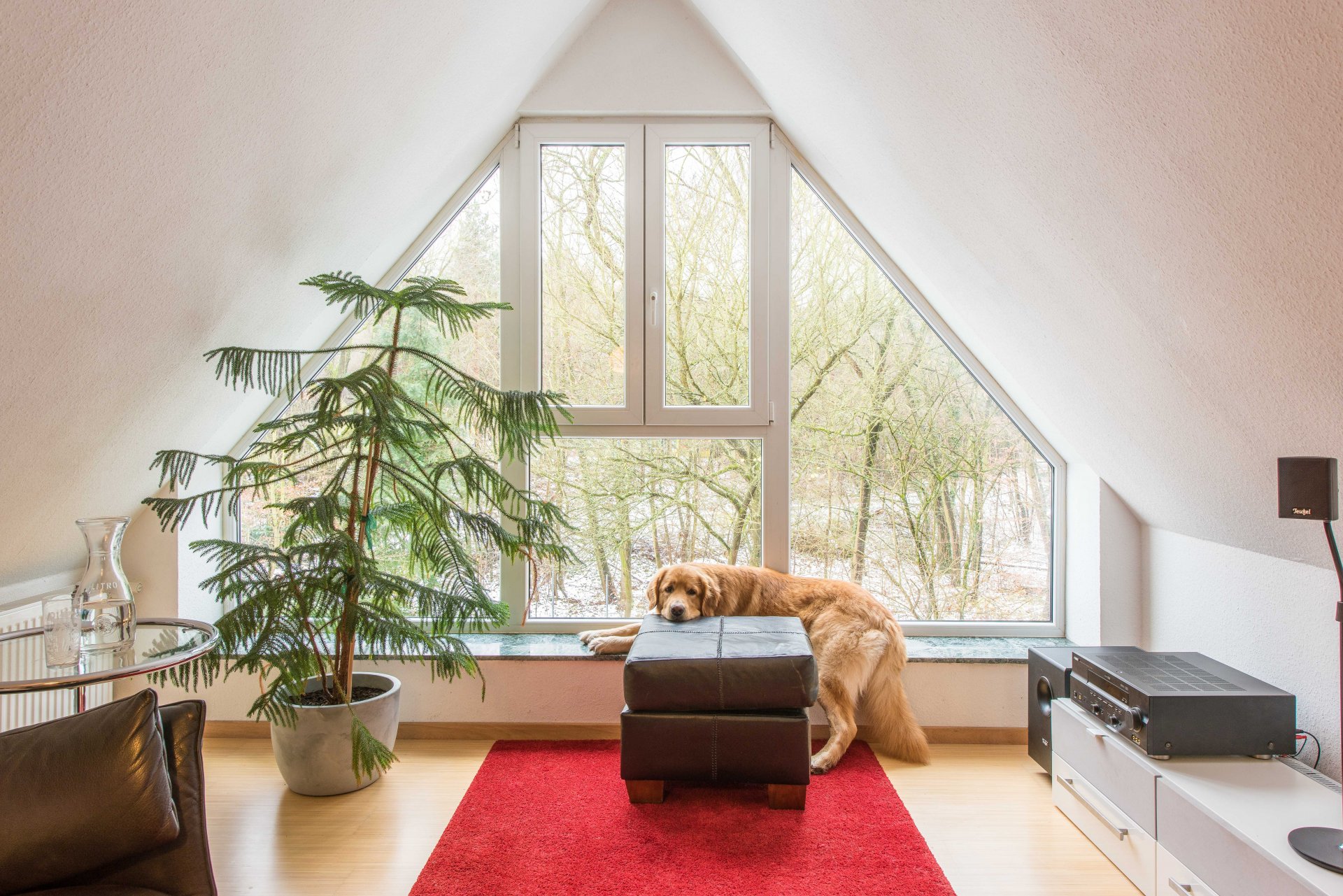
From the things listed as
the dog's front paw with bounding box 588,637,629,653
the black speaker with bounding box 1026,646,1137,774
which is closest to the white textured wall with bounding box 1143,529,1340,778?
the black speaker with bounding box 1026,646,1137,774

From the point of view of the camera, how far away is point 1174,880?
1853 mm

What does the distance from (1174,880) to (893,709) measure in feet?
3.43

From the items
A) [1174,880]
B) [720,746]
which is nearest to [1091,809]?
[1174,880]

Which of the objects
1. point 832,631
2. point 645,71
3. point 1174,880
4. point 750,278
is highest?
point 645,71

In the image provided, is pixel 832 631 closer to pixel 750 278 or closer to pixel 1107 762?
pixel 1107 762

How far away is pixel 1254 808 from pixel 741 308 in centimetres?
226

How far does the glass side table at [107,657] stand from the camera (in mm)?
1615

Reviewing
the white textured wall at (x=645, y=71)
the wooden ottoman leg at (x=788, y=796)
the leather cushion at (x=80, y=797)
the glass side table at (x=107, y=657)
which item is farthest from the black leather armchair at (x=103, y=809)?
the white textured wall at (x=645, y=71)

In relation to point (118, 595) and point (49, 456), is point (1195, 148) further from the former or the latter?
point (49, 456)

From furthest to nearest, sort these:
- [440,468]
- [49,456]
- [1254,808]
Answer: [440,468] → [49,456] → [1254,808]

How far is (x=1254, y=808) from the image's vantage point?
175 cm

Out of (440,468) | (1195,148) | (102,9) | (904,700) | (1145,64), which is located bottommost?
(904,700)

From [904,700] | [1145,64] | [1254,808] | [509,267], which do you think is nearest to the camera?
[1145,64]

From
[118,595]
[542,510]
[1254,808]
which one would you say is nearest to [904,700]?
[1254,808]
